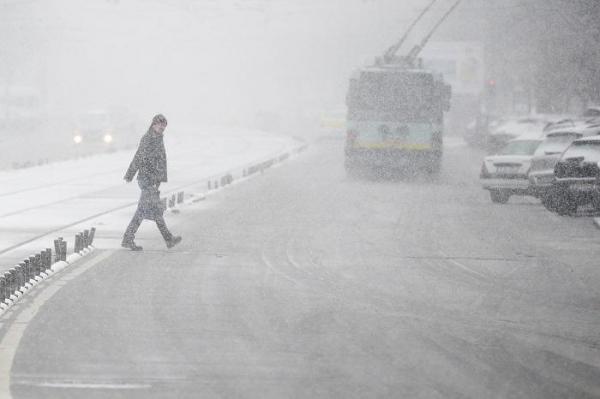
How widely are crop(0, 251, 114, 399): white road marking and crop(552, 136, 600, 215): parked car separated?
9.84m

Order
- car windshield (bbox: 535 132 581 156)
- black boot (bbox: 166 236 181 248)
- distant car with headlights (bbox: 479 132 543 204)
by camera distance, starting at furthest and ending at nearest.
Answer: distant car with headlights (bbox: 479 132 543 204) → car windshield (bbox: 535 132 581 156) → black boot (bbox: 166 236 181 248)

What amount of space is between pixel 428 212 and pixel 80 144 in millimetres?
33795

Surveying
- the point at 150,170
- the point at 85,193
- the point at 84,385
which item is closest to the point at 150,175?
the point at 150,170

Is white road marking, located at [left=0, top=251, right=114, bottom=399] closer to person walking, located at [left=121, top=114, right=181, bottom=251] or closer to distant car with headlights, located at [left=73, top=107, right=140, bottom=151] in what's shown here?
person walking, located at [left=121, top=114, right=181, bottom=251]

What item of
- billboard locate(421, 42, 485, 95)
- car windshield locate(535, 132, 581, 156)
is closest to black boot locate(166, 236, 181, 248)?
car windshield locate(535, 132, 581, 156)

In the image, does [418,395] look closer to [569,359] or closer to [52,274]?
[569,359]

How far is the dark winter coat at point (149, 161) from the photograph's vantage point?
1591cm

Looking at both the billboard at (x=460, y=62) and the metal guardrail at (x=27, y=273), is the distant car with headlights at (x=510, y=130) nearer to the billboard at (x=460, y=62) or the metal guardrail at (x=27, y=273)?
the metal guardrail at (x=27, y=273)

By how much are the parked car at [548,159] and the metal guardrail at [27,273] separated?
35.4ft

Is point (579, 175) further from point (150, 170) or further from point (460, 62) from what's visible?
point (460, 62)

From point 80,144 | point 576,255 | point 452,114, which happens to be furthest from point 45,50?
point 576,255

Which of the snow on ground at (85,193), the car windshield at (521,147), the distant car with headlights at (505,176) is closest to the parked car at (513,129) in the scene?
the snow on ground at (85,193)

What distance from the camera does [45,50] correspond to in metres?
87.8

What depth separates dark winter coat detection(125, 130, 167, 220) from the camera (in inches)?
627
